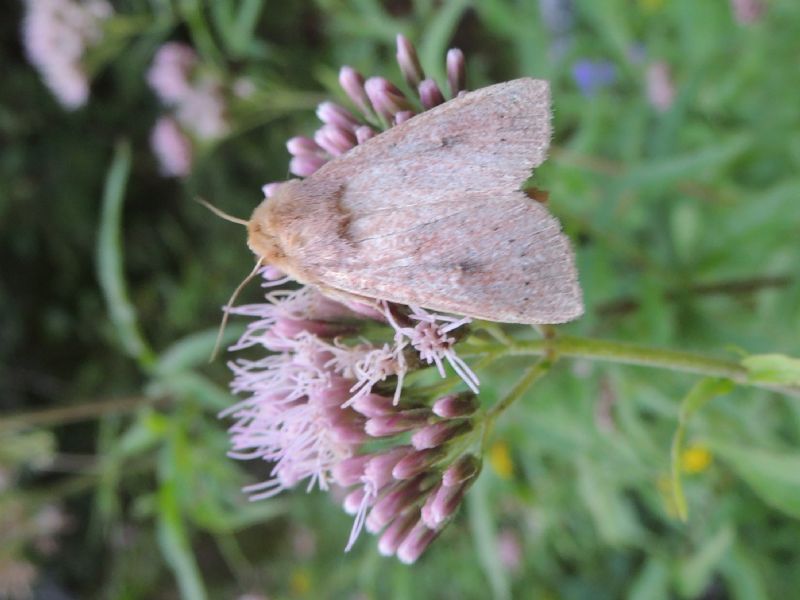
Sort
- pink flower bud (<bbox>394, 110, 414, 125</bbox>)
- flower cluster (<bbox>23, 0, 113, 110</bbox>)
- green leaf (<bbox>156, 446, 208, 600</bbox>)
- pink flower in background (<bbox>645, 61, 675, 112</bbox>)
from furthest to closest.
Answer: pink flower in background (<bbox>645, 61, 675, 112</bbox>), flower cluster (<bbox>23, 0, 113, 110</bbox>), green leaf (<bbox>156, 446, 208, 600</bbox>), pink flower bud (<bbox>394, 110, 414, 125</bbox>)

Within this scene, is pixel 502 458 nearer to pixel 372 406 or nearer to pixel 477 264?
pixel 372 406

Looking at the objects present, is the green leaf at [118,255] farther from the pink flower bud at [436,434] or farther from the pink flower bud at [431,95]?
the pink flower bud at [436,434]

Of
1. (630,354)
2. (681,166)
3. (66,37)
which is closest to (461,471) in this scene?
(630,354)

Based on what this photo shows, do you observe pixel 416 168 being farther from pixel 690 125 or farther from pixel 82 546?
pixel 82 546

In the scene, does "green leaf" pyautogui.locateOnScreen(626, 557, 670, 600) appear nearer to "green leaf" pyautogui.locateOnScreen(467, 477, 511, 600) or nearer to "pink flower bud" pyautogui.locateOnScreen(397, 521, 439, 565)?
"green leaf" pyautogui.locateOnScreen(467, 477, 511, 600)

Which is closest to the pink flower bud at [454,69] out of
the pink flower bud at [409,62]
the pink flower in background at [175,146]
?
the pink flower bud at [409,62]

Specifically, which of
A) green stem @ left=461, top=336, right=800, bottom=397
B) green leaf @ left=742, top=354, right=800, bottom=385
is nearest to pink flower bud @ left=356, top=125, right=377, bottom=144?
green stem @ left=461, top=336, right=800, bottom=397
